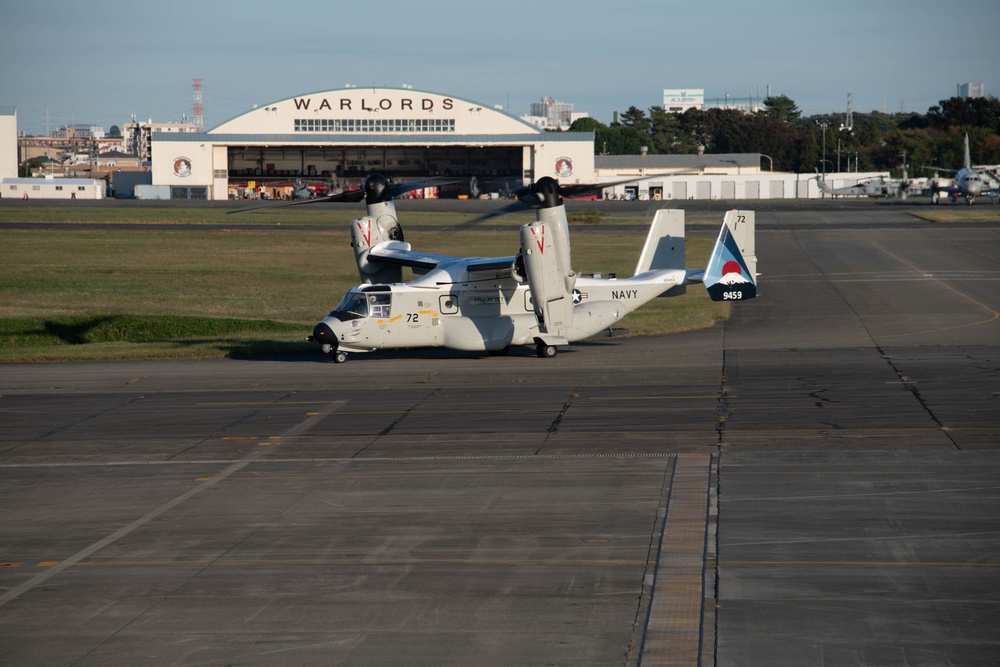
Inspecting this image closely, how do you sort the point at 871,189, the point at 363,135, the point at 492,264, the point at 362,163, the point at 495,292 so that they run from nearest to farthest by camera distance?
1. the point at 492,264
2. the point at 495,292
3. the point at 363,135
4. the point at 871,189
5. the point at 362,163

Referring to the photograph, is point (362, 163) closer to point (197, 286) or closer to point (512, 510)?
point (197, 286)

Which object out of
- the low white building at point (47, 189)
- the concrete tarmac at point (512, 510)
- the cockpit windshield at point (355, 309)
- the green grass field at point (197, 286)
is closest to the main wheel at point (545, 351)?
the concrete tarmac at point (512, 510)

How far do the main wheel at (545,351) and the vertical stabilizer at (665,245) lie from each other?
4865 millimetres

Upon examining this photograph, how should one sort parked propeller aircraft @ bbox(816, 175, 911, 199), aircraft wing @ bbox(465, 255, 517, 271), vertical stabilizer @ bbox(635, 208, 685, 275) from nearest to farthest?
aircraft wing @ bbox(465, 255, 517, 271) < vertical stabilizer @ bbox(635, 208, 685, 275) < parked propeller aircraft @ bbox(816, 175, 911, 199)

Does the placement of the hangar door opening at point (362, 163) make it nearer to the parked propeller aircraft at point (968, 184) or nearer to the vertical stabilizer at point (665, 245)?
the parked propeller aircraft at point (968, 184)

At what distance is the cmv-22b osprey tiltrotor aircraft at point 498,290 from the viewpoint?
30.5m

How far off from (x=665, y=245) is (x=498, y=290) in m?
6.70

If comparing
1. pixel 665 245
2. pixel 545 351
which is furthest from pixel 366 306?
pixel 665 245

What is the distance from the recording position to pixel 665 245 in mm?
35438

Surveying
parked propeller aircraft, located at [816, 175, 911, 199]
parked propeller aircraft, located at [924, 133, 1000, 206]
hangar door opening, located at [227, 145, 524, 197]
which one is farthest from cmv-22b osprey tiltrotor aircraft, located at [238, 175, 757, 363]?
hangar door opening, located at [227, 145, 524, 197]

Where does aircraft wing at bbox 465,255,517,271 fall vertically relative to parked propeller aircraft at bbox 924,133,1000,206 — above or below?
below

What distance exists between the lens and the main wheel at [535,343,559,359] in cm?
3253

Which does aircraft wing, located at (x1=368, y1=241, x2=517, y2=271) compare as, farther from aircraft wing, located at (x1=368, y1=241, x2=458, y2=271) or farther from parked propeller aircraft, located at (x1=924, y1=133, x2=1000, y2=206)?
parked propeller aircraft, located at (x1=924, y1=133, x2=1000, y2=206)

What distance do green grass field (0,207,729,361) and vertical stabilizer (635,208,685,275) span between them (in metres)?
3.43
